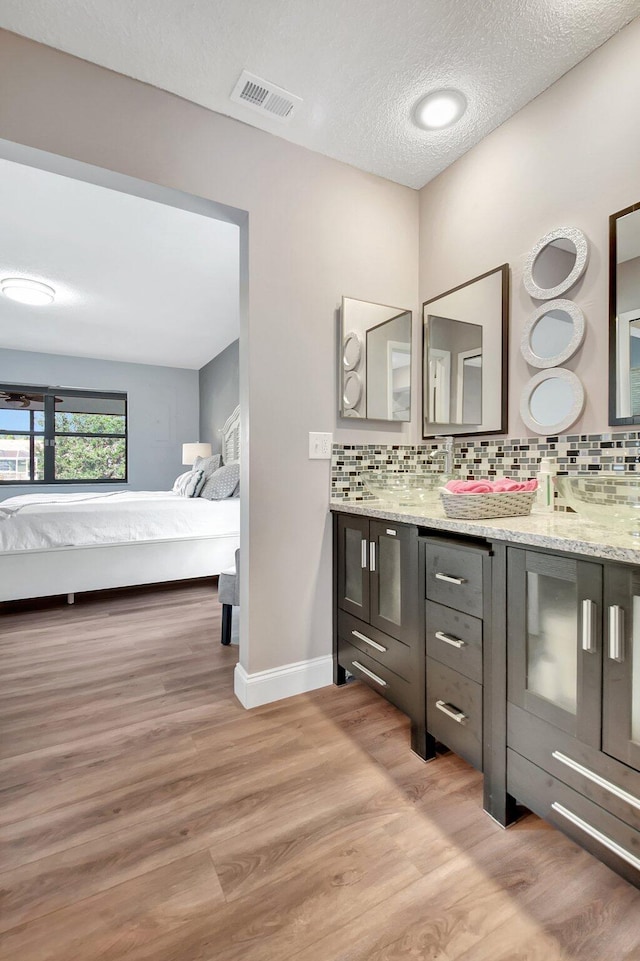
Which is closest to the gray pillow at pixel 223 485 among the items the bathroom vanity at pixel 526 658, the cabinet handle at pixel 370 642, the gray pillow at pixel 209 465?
the gray pillow at pixel 209 465

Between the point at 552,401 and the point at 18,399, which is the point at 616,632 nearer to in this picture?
the point at 552,401

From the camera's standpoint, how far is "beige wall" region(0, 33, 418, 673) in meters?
1.64

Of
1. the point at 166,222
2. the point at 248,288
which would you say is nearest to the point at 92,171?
the point at 248,288

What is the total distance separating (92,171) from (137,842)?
2.22 metres

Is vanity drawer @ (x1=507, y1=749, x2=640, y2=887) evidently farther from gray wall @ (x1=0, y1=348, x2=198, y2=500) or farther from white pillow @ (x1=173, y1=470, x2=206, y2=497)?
gray wall @ (x1=0, y1=348, x2=198, y2=500)

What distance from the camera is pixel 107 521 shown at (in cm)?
350

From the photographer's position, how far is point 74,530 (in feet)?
11.1

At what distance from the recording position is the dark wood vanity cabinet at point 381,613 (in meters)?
1.55

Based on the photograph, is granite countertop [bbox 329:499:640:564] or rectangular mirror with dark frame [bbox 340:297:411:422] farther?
rectangular mirror with dark frame [bbox 340:297:411:422]

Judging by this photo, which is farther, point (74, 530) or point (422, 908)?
point (74, 530)

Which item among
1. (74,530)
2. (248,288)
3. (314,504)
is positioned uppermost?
(248,288)

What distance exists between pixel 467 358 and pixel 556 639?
1343 mm

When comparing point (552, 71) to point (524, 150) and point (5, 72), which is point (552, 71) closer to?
point (524, 150)

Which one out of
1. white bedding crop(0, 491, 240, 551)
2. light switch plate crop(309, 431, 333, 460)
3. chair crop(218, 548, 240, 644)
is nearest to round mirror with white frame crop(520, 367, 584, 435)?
light switch plate crop(309, 431, 333, 460)
